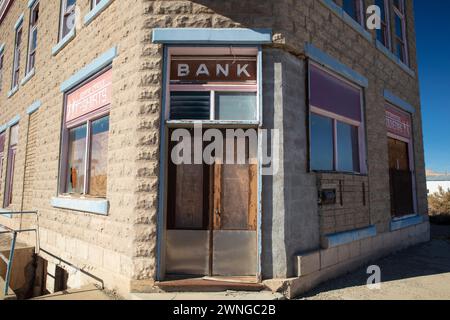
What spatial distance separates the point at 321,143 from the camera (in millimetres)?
6430

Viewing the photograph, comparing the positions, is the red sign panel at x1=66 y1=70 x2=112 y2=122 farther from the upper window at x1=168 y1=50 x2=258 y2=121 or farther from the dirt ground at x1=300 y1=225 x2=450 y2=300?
the dirt ground at x1=300 y1=225 x2=450 y2=300

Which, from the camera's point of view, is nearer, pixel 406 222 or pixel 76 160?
pixel 76 160

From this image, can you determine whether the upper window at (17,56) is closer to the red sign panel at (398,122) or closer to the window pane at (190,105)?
the window pane at (190,105)

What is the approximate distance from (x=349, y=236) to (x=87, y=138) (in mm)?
5977

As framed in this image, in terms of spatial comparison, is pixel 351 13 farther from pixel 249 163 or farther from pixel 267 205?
pixel 267 205

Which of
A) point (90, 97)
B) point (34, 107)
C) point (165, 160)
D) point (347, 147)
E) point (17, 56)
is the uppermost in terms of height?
point (17, 56)

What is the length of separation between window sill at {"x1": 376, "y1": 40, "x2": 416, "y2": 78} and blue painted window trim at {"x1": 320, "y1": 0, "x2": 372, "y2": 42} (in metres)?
0.59

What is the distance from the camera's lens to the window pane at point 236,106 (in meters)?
5.34

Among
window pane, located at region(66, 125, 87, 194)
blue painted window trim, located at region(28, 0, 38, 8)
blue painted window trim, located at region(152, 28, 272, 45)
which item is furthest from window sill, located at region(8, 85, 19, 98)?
blue painted window trim, located at region(152, 28, 272, 45)

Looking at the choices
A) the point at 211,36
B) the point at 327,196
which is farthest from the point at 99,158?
the point at 327,196

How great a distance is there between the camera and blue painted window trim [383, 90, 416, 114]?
8.56 meters

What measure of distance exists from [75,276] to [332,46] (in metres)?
7.34

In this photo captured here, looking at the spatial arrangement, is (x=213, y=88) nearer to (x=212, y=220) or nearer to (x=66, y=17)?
(x=212, y=220)

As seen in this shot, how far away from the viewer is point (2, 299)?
16.9 feet
